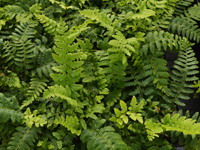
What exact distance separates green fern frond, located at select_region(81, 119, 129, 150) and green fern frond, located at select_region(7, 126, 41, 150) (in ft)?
1.45

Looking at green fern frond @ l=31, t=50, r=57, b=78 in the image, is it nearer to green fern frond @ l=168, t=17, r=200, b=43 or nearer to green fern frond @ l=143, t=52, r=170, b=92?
green fern frond @ l=143, t=52, r=170, b=92

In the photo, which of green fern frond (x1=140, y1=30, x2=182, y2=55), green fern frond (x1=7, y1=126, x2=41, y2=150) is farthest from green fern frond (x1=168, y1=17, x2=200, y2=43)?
green fern frond (x1=7, y1=126, x2=41, y2=150)

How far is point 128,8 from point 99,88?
1.04 meters

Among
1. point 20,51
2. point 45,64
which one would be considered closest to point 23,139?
point 45,64

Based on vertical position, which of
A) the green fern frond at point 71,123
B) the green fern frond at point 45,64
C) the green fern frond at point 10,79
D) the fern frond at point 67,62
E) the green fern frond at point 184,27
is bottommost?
the green fern frond at point 71,123

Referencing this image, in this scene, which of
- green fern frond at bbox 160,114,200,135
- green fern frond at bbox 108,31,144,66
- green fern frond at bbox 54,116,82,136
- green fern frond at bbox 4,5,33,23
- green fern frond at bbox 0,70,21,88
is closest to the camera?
green fern frond at bbox 160,114,200,135

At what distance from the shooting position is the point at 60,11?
2.23 metres

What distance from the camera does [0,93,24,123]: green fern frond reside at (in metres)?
1.63

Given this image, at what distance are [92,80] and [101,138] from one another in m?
0.58

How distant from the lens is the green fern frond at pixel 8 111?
163 cm

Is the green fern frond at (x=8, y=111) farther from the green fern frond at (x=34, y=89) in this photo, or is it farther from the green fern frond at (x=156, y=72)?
the green fern frond at (x=156, y=72)

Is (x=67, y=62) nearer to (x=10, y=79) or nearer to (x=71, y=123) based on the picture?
(x=71, y=123)

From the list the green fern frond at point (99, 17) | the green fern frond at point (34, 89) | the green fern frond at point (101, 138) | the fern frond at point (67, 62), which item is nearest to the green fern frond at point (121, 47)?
the green fern frond at point (99, 17)

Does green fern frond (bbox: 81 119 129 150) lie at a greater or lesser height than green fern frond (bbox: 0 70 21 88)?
lesser
